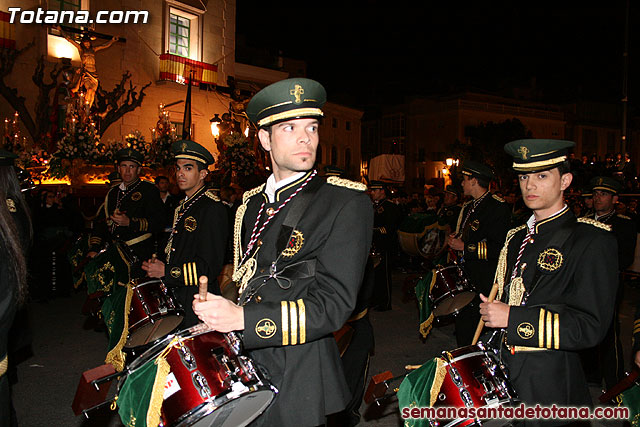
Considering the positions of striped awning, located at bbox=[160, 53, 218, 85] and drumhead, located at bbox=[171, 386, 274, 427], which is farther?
striped awning, located at bbox=[160, 53, 218, 85]

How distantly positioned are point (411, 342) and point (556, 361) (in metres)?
4.69

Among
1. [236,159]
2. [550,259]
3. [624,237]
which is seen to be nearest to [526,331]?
[550,259]

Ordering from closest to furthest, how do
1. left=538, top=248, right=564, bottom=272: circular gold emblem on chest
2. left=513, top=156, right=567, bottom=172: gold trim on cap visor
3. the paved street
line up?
left=538, top=248, right=564, bottom=272: circular gold emblem on chest → left=513, top=156, right=567, bottom=172: gold trim on cap visor → the paved street

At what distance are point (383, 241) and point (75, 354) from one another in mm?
5674

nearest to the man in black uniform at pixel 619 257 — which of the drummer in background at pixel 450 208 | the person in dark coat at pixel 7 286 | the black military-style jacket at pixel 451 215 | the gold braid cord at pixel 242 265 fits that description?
the black military-style jacket at pixel 451 215

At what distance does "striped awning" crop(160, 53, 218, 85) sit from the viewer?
18.2 meters

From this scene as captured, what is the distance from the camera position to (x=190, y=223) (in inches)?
185

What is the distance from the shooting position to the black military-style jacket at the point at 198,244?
4508mm

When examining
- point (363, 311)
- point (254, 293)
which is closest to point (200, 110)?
point (363, 311)

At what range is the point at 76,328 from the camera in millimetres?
7785

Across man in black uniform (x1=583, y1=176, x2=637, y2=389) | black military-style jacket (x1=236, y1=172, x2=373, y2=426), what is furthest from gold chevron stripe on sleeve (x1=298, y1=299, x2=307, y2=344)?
man in black uniform (x1=583, y1=176, x2=637, y2=389)

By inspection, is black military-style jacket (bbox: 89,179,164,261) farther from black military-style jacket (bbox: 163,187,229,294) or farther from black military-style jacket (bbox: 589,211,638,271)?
black military-style jacket (bbox: 589,211,638,271)

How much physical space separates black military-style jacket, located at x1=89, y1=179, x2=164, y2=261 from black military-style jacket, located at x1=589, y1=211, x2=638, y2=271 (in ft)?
19.5

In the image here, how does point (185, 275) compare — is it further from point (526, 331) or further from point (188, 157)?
point (526, 331)
